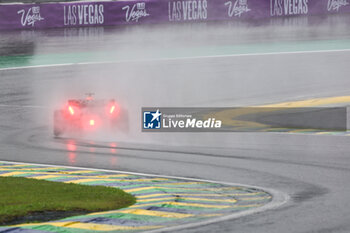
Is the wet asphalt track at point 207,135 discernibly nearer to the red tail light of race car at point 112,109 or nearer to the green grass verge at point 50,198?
the red tail light of race car at point 112,109

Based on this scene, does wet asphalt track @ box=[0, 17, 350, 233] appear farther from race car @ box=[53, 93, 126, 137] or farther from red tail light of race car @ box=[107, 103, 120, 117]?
red tail light of race car @ box=[107, 103, 120, 117]

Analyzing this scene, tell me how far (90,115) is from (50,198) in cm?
790

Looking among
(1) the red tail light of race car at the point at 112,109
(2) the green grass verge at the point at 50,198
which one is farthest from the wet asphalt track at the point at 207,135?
(2) the green grass verge at the point at 50,198

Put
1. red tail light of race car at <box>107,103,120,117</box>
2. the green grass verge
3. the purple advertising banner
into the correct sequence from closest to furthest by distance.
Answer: the green grass verge → red tail light of race car at <box>107,103,120,117</box> → the purple advertising banner

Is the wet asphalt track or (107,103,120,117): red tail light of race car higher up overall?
(107,103,120,117): red tail light of race car

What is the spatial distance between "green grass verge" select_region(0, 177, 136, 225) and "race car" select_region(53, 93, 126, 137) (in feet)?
18.7

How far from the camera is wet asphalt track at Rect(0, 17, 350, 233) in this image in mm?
14000

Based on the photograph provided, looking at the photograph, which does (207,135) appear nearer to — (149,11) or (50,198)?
(50,198)

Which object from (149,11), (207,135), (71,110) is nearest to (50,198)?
(71,110)

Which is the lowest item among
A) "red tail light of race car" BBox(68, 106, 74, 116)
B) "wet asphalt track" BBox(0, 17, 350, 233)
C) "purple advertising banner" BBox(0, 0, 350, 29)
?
"wet asphalt track" BBox(0, 17, 350, 233)

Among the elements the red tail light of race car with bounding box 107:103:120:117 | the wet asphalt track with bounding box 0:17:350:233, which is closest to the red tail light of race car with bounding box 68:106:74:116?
the wet asphalt track with bounding box 0:17:350:233

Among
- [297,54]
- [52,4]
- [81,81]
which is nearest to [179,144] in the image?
[81,81]

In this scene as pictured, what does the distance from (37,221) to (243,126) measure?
11550mm

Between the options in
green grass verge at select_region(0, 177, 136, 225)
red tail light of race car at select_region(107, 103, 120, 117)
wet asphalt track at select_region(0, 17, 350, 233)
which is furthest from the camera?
red tail light of race car at select_region(107, 103, 120, 117)
